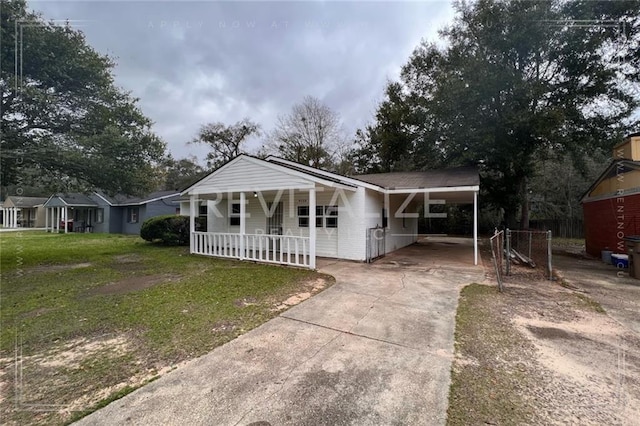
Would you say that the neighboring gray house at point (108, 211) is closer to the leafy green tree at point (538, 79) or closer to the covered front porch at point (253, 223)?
the covered front porch at point (253, 223)

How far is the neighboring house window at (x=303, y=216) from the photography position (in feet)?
35.6

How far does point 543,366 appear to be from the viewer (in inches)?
120

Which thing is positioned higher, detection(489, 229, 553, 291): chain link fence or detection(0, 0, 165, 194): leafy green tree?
detection(0, 0, 165, 194): leafy green tree

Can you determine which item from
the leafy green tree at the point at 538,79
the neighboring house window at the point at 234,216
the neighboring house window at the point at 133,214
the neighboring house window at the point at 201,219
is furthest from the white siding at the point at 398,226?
the neighboring house window at the point at 133,214

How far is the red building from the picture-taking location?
29.5 ft

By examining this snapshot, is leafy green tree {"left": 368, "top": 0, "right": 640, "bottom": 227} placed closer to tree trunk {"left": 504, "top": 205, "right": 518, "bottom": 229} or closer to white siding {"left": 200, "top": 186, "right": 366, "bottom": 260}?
tree trunk {"left": 504, "top": 205, "right": 518, "bottom": 229}

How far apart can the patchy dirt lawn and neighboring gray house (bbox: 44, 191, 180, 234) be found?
71.1ft

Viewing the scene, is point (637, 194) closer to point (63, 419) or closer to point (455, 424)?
A: point (455, 424)

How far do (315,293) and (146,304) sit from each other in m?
3.15

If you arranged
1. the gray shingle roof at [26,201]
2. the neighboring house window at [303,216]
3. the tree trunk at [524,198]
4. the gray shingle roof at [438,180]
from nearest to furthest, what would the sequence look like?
the gray shingle roof at [438,180] → the neighboring house window at [303,216] → the tree trunk at [524,198] → the gray shingle roof at [26,201]

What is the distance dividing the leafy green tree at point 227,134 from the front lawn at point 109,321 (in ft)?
72.7

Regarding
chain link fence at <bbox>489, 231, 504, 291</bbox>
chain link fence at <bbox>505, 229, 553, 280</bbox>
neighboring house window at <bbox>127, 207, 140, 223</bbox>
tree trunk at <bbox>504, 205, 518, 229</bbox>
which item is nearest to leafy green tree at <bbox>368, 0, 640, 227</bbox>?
tree trunk at <bbox>504, 205, 518, 229</bbox>

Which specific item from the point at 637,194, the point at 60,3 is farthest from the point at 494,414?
the point at 60,3

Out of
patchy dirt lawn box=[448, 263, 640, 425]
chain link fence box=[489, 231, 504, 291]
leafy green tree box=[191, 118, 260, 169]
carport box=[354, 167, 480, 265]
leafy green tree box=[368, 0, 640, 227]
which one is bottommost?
patchy dirt lawn box=[448, 263, 640, 425]
